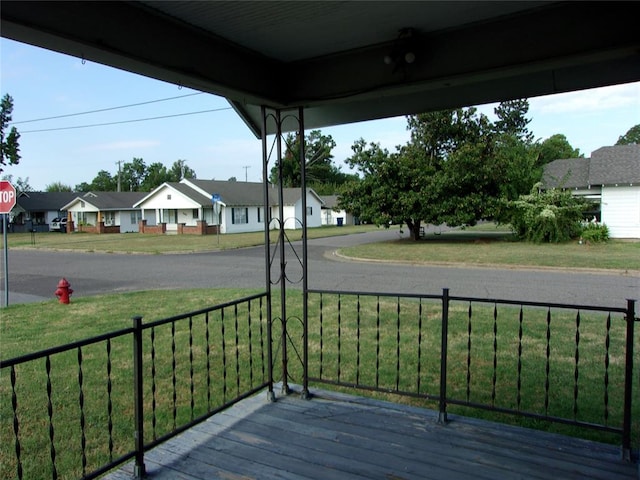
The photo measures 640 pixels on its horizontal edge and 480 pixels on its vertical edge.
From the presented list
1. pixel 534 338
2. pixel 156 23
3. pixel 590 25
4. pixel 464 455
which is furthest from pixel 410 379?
pixel 156 23

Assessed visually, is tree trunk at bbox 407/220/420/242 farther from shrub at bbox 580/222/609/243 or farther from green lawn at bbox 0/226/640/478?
green lawn at bbox 0/226/640/478

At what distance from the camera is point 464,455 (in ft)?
8.73

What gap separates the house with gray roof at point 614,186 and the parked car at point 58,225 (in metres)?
40.3

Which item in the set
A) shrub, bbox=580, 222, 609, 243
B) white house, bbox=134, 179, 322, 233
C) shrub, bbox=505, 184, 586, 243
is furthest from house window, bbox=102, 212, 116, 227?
shrub, bbox=580, 222, 609, 243

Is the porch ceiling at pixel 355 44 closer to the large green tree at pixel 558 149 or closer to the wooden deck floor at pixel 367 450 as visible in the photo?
the wooden deck floor at pixel 367 450

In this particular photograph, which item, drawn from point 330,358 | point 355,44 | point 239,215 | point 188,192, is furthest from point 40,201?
point 355,44

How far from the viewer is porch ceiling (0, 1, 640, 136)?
6.89ft

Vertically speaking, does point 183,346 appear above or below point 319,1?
below

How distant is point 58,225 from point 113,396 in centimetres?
Result: 4601

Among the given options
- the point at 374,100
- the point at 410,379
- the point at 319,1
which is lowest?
the point at 410,379

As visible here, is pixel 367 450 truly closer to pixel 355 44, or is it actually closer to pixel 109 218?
pixel 355 44

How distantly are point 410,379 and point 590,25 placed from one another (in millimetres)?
3263

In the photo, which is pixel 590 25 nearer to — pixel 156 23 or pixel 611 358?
pixel 156 23

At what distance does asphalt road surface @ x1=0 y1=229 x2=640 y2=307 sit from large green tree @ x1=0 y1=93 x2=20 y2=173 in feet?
91.6
